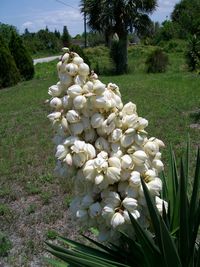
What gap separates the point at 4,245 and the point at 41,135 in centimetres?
425

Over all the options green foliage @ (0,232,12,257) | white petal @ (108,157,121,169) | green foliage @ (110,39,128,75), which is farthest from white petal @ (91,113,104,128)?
green foliage @ (110,39,128,75)

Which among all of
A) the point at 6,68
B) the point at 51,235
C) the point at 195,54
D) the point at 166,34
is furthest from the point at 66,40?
→ the point at 166,34

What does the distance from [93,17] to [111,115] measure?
20.5 metres

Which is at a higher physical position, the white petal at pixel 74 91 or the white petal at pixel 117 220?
the white petal at pixel 74 91

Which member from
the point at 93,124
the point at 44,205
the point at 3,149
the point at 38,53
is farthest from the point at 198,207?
the point at 38,53

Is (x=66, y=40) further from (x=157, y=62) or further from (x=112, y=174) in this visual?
(x=157, y=62)

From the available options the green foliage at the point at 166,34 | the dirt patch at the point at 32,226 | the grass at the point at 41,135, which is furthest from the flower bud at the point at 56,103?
the green foliage at the point at 166,34

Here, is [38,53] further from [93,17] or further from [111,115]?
[111,115]

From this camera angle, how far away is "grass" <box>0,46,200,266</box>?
14.9 feet

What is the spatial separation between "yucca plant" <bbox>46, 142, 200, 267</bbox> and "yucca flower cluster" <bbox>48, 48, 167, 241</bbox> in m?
0.06

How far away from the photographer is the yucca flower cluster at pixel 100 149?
1.36 meters

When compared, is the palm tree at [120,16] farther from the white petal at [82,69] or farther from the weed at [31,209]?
the white petal at [82,69]

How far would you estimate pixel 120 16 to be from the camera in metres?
20.3

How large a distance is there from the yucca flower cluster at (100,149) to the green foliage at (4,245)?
7.93 ft
